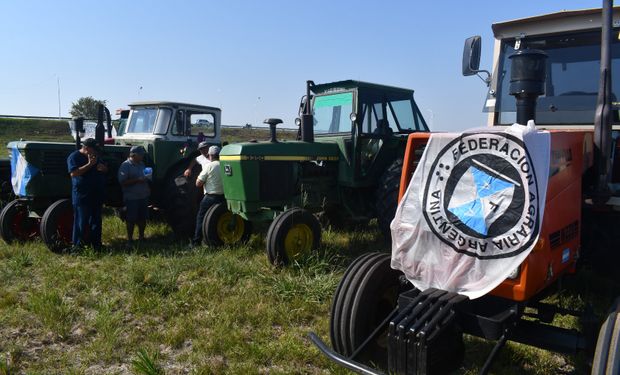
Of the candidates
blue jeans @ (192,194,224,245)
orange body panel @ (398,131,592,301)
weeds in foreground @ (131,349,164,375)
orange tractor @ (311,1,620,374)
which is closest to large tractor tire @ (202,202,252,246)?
blue jeans @ (192,194,224,245)

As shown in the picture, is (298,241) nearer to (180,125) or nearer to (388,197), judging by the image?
(388,197)

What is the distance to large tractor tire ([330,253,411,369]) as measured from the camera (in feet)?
9.91

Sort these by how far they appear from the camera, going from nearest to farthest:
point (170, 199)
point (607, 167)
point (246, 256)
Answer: point (607, 167) → point (246, 256) → point (170, 199)

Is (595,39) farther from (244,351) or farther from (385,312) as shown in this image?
(244,351)

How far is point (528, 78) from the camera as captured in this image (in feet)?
10.4

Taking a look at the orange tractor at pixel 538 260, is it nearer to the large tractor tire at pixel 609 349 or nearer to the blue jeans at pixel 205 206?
the large tractor tire at pixel 609 349

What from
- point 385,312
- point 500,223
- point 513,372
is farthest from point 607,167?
point 385,312

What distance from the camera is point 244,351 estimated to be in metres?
3.54

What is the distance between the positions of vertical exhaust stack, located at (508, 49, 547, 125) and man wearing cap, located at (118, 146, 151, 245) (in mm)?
4989

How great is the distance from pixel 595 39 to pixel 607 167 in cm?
148

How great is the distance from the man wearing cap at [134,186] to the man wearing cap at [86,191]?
0.54 metres

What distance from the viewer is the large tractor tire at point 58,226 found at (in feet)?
20.2

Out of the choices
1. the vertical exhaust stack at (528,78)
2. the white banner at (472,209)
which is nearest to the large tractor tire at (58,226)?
the white banner at (472,209)

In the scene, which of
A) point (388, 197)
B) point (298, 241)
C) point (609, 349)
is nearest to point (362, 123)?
point (388, 197)
